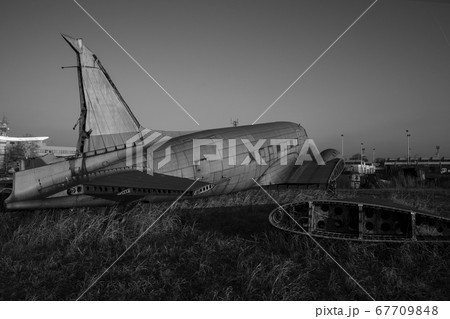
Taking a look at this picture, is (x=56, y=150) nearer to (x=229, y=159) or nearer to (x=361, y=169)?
(x=361, y=169)

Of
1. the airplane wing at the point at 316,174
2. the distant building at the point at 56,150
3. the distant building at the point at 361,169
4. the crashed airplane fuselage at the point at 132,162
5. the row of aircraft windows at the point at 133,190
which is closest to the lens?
the row of aircraft windows at the point at 133,190

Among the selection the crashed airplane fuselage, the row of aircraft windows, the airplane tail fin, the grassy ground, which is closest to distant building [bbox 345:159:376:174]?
the crashed airplane fuselage

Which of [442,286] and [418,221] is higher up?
[418,221]

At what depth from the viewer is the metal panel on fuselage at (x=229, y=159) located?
14031 mm

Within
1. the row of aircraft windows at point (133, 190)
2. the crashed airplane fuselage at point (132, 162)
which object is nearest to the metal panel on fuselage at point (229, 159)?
the crashed airplane fuselage at point (132, 162)

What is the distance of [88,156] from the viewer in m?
11.7

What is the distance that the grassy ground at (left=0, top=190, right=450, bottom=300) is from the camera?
5.80 meters

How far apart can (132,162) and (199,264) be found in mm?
6672

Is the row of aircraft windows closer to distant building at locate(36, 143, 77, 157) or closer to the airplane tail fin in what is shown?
the airplane tail fin

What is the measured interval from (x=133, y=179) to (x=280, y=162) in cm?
1256

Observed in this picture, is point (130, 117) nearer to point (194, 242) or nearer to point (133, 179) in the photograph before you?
point (133, 179)

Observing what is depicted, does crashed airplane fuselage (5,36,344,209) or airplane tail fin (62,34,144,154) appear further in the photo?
airplane tail fin (62,34,144,154)

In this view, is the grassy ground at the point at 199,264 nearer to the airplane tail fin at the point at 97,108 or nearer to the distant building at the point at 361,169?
the airplane tail fin at the point at 97,108

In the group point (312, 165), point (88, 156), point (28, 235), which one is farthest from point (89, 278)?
point (312, 165)
